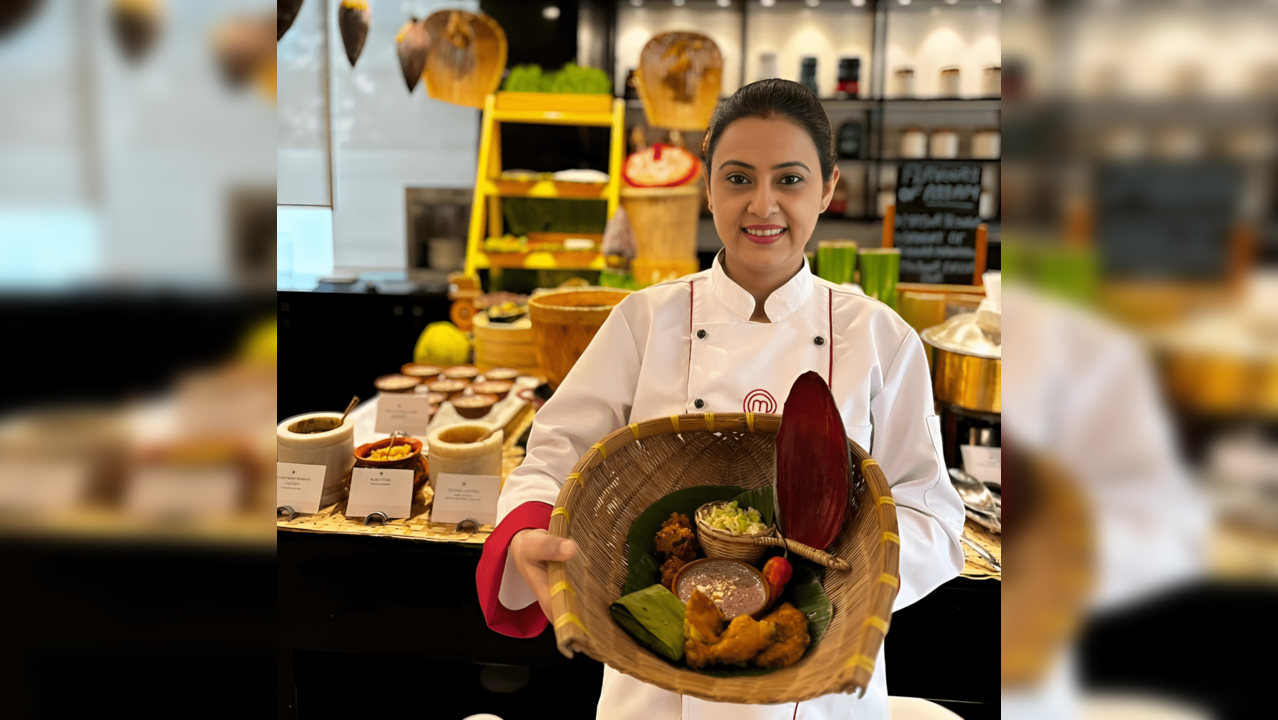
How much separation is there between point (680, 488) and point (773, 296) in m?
0.34

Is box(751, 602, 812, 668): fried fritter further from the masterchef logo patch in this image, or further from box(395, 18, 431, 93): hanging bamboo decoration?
box(395, 18, 431, 93): hanging bamboo decoration

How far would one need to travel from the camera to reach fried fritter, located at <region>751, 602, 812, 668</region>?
3.00 feet

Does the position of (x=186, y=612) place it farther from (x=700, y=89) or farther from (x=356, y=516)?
(x=700, y=89)

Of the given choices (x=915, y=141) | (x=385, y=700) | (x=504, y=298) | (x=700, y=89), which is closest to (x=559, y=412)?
(x=385, y=700)

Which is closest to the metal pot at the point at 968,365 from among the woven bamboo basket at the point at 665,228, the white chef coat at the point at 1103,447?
the white chef coat at the point at 1103,447

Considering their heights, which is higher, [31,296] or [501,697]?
[31,296]

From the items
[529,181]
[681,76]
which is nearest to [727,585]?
[681,76]

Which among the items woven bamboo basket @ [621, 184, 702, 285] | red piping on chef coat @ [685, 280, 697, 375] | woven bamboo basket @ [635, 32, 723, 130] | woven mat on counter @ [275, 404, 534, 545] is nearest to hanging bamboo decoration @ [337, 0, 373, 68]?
woven bamboo basket @ [635, 32, 723, 130]

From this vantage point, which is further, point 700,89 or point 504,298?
point 504,298

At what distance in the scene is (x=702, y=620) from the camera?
3.08 ft

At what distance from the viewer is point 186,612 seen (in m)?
0.30

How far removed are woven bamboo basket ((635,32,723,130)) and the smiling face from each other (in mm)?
1657

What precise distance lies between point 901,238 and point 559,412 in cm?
360

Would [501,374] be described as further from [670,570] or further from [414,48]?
[670,570]
